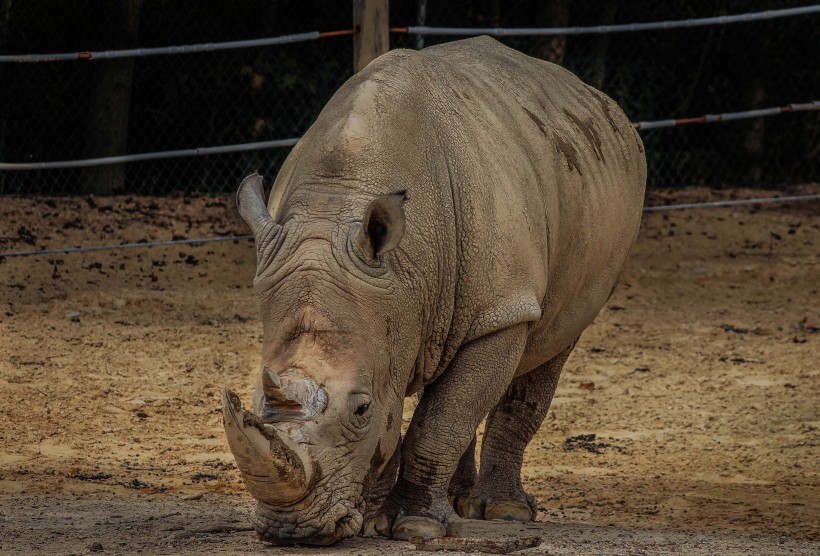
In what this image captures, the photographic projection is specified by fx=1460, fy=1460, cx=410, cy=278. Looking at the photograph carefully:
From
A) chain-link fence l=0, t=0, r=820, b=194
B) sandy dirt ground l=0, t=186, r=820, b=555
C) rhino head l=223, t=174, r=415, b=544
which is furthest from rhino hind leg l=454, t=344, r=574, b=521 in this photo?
chain-link fence l=0, t=0, r=820, b=194

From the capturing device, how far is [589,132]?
636cm

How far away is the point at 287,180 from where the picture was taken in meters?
5.17

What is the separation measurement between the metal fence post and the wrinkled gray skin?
122 inches

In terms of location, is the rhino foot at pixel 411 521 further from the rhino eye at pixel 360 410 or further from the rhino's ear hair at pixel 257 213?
the rhino's ear hair at pixel 257 213

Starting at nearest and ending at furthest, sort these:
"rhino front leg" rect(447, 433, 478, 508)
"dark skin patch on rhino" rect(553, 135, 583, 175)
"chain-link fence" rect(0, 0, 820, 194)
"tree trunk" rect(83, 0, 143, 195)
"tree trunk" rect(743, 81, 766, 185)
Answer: "dark skin patch on rhino" rect(553, 135, 583, 175) < "rhino front leg" rect(447, 433, 478, 508) < "chain-link fence" rect(0, 0, 820, 194) < "tree trunk" rect(83, 0, 143, 195) < "tree trunk" rect(743, 81, 766, 185)

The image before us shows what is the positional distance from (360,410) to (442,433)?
2.00 ft

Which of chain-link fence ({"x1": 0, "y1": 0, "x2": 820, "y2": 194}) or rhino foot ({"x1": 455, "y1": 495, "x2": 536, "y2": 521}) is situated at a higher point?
chain-link fence ({"x1": 0, "y1": 0, "x2": 820, "y2": 194})

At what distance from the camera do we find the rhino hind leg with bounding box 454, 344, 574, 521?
627 cm

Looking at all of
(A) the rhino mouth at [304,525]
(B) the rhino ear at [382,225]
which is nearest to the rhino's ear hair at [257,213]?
(B) the rhino ear at [382,225]

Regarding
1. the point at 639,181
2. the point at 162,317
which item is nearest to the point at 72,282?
the point at 162,317

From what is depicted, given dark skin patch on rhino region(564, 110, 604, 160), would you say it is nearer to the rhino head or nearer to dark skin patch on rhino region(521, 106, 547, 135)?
dark skin patch on rhino region(521, 106, 547, 135)

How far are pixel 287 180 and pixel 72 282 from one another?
5.15m

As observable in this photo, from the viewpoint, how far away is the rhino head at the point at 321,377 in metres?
4.24

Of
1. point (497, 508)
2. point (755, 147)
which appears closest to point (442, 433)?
point (497, 508)
